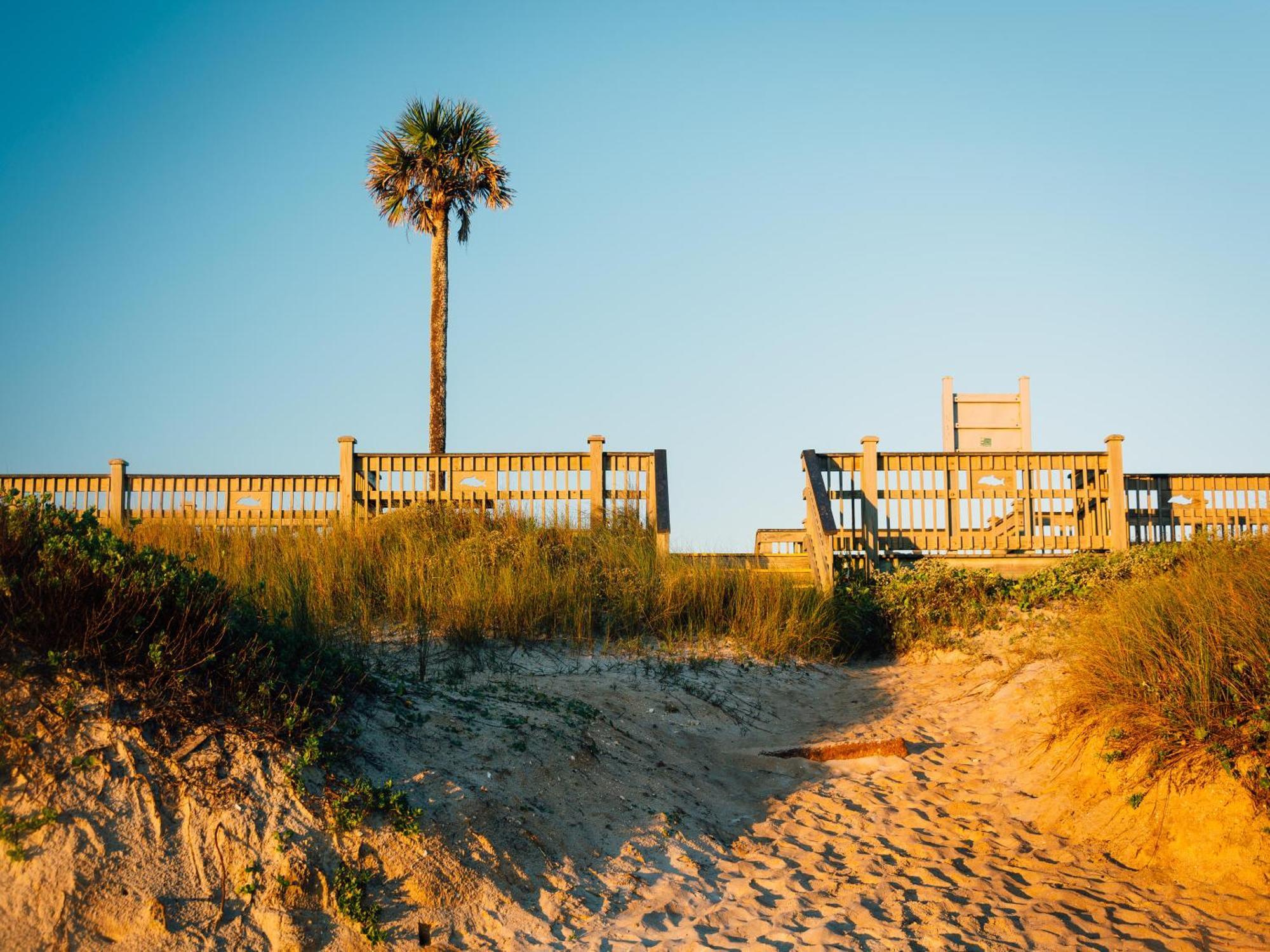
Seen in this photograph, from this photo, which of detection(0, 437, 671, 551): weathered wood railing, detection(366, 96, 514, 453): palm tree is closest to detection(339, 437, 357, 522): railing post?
detection(0, 437, 671, 551): weathered wood railing

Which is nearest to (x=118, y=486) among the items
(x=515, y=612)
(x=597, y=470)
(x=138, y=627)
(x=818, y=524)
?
(x=597, y=470)

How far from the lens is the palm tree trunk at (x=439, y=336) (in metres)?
19.8

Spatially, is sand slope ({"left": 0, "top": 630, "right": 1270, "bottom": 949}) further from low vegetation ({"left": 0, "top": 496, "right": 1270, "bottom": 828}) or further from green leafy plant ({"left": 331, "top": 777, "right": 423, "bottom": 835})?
low vegetation ({"left": 0, "top": 496, "right": 1270, "bottom": 828})

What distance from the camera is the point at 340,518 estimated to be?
13.1 m

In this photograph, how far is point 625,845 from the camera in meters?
5.64

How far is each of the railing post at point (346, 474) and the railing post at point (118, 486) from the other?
3.03 metres

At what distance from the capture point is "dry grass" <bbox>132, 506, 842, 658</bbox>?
9602 mm

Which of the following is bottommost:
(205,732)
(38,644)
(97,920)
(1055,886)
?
(1055,886)

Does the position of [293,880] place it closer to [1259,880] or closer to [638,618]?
[1259,880]

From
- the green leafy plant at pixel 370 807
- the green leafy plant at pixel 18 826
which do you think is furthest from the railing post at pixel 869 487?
the green leafy plant at pixel 18 826

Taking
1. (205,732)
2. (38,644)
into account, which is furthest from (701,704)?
(38,644)

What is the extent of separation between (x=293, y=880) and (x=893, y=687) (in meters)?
6.84

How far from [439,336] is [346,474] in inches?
253

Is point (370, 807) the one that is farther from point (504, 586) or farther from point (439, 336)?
point (439, 336)
